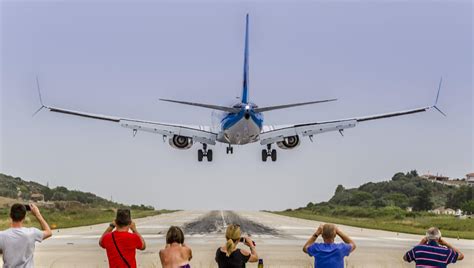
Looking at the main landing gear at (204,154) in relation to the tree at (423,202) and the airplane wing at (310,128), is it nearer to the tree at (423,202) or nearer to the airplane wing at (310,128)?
the airplane wing at (310,128)

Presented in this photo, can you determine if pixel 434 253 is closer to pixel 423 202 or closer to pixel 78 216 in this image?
pixel 78 216

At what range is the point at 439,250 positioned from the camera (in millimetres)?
13797

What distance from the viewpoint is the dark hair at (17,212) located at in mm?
11945

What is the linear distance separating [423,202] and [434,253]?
315 ft

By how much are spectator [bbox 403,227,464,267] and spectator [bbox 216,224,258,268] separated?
3.14 metres

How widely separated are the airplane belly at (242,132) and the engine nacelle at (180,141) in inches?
197

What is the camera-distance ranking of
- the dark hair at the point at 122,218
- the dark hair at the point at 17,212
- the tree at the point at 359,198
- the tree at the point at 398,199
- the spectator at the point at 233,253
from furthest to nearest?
the tree at the point at 359,198 → the tree at the point at 398,199 → the spectator at the point at 233,253 → the dark hair at the point at 122,218 → the dark hair at the point at 17,212

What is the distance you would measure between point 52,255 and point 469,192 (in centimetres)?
9039

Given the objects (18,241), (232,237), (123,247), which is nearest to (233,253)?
(232,237)

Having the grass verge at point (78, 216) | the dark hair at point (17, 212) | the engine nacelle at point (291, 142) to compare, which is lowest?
the dark hair at point (17, 212)

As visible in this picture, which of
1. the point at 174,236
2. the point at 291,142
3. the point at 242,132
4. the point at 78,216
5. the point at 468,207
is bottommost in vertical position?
the point at 174,236

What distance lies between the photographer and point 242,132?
181 ft

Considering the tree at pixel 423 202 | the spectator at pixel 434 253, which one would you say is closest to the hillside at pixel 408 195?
the tree at pixel 423 202

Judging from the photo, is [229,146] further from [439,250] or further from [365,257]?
[439,250]
